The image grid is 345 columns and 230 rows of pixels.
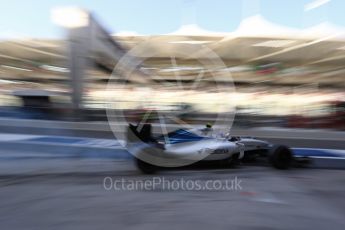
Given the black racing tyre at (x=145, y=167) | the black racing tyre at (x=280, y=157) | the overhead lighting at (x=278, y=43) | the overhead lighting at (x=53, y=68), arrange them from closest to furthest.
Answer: the black racing tyre at (x=145, y=167), the black racing tyre at (x=280, y=157), the overhead lighting at (x=53, y=68), the overhead lighting at (x=278, y=43)

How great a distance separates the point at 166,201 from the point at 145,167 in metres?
1.14

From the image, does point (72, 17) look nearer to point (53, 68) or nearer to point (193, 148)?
point (53, 68)

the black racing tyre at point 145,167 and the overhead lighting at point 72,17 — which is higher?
the overhead lighting at point 72,17

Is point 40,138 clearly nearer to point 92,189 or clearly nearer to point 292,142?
point 92,189

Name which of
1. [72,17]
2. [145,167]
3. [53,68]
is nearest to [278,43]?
[53,68]

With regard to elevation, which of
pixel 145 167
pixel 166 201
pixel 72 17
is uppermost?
pixel 72 17

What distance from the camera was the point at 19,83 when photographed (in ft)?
37.4

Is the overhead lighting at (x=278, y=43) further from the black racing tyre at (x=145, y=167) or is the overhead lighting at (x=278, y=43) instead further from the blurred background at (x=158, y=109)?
the black racing tyre at (x=145, y=167)

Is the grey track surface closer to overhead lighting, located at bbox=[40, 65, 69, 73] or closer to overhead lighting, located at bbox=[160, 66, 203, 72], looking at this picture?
overhead lighting, located at bbox=[160, 66, 203, 72]

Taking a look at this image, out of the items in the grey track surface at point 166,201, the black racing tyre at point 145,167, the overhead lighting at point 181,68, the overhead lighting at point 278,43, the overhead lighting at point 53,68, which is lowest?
the grey track surface at point 166,201

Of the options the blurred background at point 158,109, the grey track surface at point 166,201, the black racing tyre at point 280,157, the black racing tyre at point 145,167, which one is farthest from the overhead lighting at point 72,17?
the black racing tyre at point 280,157

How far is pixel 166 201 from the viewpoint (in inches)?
128

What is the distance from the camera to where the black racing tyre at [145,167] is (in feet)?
14.2

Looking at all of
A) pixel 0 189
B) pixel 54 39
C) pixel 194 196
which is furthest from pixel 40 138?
pixel 54 39
